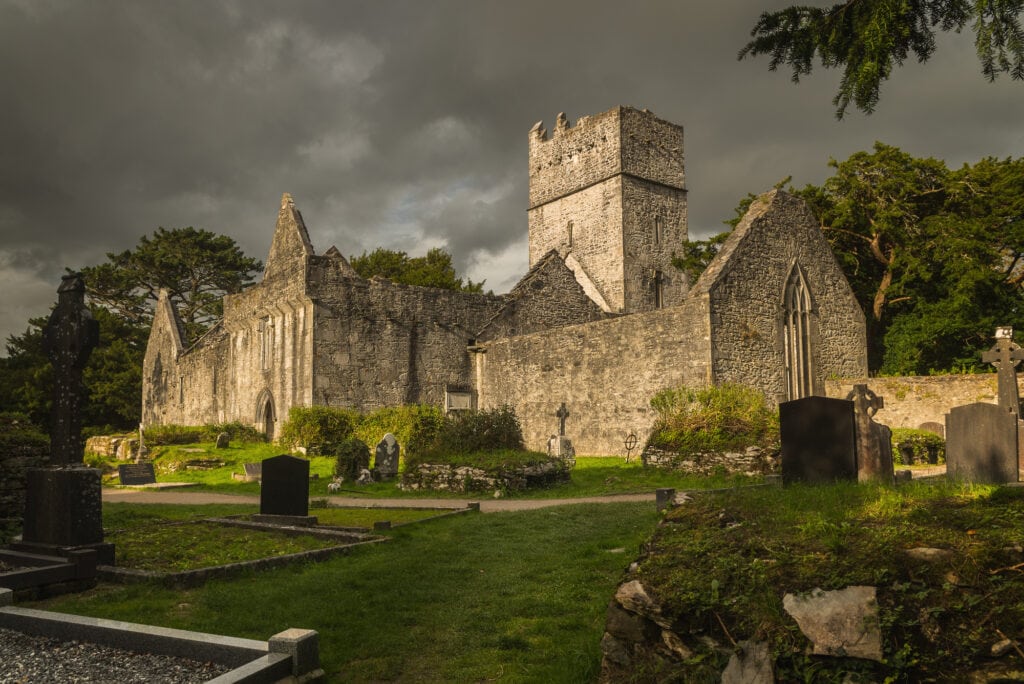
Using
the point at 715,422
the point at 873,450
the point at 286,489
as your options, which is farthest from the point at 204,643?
the point at 715,422

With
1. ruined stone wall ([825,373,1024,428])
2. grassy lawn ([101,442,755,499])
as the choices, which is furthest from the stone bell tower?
grassy lawn ([101,442,755,499])

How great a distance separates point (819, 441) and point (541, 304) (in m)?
22.2

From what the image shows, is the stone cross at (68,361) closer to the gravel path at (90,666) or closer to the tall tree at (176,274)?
the gravel path at (90,666)

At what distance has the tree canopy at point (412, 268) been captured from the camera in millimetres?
50125

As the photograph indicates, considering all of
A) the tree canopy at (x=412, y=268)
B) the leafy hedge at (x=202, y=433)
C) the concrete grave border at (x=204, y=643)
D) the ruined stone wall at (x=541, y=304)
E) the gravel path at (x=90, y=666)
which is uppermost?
the tree canopy at (x=412, y=268)

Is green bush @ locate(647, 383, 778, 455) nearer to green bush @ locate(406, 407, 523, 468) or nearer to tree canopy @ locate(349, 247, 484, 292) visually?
green bush @ locate(406, 407, 523, 468)

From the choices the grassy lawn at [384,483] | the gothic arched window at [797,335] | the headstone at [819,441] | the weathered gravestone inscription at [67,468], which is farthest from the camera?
the gothic arched window at [797,335]

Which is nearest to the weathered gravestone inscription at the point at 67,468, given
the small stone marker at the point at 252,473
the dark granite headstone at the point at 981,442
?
the dark granite headstone at the point at 981,442

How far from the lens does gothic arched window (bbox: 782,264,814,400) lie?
21.1 meters

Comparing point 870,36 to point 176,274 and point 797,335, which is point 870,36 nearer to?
point 797,335

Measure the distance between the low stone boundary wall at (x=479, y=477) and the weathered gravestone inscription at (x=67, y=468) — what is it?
803 cm

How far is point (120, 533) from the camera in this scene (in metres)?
9.78

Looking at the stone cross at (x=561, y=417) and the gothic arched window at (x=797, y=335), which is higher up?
the gothic arched window at (x=797, y=335)

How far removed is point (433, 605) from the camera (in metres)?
6.48
